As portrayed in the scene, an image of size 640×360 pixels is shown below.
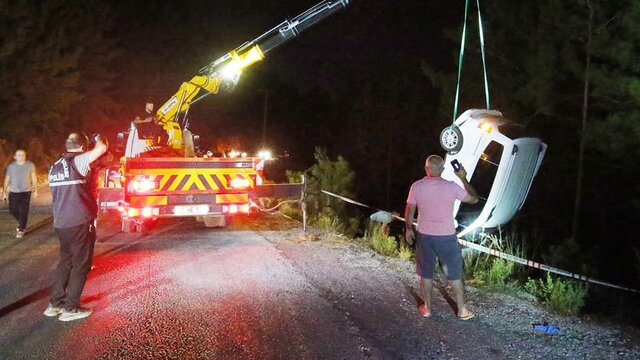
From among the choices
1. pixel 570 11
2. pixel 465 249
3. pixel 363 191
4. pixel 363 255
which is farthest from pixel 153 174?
pixel 363 191

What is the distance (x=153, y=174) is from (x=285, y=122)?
165 feet

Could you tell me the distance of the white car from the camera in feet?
28.0

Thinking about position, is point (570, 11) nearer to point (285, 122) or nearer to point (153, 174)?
point (153, 174)

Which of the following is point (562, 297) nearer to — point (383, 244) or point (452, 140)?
point (452, 140)

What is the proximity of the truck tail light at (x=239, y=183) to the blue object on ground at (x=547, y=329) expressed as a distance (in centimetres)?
670

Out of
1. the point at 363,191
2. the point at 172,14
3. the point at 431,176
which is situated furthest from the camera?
the point at 172,14

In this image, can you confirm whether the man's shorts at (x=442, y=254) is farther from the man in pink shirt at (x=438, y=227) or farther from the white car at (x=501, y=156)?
the white car at (x=501, y=156)

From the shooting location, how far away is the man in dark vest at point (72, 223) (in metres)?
6.14

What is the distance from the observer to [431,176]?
20.6 ft

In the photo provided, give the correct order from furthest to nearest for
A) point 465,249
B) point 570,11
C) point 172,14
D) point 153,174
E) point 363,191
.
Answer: point 172,14 → point 363,191 → point 570,11 → point 153,174 → point 465,249

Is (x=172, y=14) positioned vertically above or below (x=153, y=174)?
above

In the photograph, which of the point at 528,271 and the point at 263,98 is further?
the point at 263,98

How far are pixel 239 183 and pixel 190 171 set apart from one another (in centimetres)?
98

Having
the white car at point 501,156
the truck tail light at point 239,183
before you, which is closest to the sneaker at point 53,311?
the truck tail light at point 239,183
